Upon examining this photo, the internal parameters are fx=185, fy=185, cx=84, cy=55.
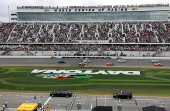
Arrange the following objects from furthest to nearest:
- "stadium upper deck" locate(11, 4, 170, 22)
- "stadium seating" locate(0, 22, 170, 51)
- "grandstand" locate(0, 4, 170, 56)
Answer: "stadium upper deck" locate(11, 4, 170, 22) < "grandstand" locate(0, 4, 170, 56) < "stadium seating" locate(0, 22, 170, 51)

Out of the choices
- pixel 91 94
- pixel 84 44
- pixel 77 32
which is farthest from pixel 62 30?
pixel 91 94

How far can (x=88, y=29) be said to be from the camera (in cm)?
9262

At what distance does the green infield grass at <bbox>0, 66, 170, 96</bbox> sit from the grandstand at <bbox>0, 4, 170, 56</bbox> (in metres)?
33.7

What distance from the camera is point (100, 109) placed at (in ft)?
72.5

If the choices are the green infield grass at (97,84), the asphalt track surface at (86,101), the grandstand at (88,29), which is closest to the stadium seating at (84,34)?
the grandstand at (88,29)

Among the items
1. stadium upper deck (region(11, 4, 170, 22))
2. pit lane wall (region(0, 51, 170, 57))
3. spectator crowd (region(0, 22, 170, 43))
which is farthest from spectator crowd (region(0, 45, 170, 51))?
stadium upper deck (region(11, 4, 170, 22))

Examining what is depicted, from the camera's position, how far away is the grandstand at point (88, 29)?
82.2 metres

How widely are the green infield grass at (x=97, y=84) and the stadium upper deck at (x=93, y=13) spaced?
2178 inches

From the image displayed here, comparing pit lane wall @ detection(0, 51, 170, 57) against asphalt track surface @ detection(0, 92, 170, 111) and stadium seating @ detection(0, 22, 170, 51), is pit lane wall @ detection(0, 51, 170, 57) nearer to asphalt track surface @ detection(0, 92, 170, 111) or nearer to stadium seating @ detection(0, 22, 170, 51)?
stadium seating @ detection(0, 22, 170, 51)

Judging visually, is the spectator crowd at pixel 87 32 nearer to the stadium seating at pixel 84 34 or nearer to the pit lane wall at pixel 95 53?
the stadium seating at pixel 84 34

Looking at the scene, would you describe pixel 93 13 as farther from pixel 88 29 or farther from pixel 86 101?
pixel 86 101

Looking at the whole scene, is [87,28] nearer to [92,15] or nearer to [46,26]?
[92,15]

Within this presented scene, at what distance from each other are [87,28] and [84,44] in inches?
480

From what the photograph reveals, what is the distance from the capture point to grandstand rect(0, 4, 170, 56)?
82.2 m
